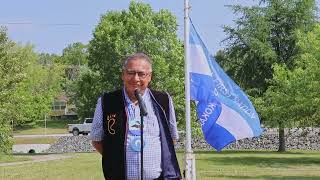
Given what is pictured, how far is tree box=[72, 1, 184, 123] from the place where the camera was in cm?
3938

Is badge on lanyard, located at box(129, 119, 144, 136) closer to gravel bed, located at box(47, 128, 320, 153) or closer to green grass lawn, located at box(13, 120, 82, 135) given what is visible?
gravel bed, located at box(47, 128, 320, 153)

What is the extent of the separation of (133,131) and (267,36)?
114 ft

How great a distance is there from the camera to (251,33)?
38.5 meters

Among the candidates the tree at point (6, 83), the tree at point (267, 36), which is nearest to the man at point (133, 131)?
the tree at point (6, 83)

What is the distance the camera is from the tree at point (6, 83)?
80.7ft

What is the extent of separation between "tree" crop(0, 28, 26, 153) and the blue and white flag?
50.7 feet

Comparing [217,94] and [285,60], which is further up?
[285,60]

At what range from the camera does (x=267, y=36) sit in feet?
126

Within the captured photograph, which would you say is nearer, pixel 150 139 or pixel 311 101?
pixel 150 139

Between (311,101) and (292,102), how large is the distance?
243 cm

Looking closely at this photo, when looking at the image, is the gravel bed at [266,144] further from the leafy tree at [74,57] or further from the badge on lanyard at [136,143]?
the leafy tree at [74,57]

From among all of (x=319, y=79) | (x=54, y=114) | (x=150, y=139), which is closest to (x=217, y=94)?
(x=150, y=139)

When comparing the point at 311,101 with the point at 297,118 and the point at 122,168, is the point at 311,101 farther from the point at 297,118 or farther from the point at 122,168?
the point at 122,168

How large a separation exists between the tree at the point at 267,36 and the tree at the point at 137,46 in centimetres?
385
